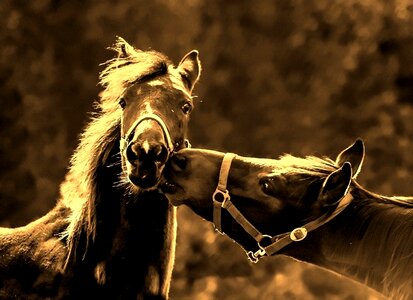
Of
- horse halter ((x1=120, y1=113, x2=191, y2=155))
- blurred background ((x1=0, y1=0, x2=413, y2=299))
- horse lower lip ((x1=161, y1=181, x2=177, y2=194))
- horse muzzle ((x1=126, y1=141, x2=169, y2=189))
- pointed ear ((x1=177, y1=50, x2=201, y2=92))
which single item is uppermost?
blurred background ((x1=0, y1=0, x2=413, y2=299))

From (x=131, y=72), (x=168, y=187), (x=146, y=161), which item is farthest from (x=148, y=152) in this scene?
(x=131, y=72)

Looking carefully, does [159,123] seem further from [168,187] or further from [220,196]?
[220,196]

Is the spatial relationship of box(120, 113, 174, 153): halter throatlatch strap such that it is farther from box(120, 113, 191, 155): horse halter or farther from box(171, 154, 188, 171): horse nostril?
box(171, 154, 188, 171): horse nostril

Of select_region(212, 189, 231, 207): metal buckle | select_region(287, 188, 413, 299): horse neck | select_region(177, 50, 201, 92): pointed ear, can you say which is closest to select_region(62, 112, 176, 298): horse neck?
select_region(177, 50, 201, 92): pointed ear

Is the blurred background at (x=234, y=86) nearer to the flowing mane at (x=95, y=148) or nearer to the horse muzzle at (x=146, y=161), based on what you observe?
the flowing mane at (x=95, y=148)

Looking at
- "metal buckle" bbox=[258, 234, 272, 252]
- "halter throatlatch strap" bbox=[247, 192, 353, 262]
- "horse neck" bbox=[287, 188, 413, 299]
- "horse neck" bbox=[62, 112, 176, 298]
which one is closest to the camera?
"horse neck" bbox=[287, 188, 413, 299]

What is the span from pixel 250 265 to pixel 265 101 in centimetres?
125

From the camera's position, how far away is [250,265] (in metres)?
4.95

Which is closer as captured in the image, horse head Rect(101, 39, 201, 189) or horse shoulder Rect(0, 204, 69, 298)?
horse head Rect(101, 39, 201, 189)

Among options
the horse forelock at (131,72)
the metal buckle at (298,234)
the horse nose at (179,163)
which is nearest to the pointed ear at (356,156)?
the metal buckle at (298,234)

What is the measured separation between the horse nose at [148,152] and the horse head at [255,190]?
0.27ft

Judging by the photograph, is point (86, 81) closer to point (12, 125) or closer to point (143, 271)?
point (12, 125)

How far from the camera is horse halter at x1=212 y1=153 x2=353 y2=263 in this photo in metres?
2.35

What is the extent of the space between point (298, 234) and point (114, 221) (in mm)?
939
